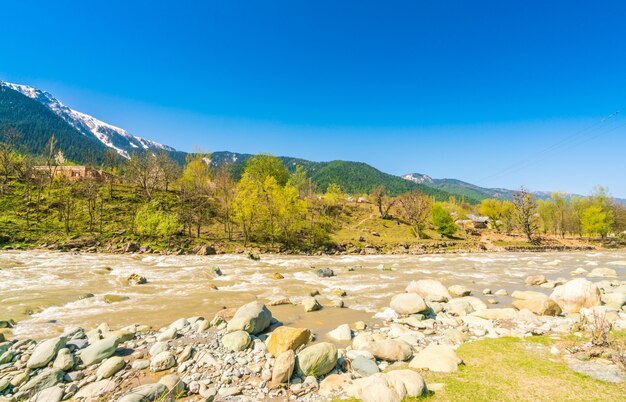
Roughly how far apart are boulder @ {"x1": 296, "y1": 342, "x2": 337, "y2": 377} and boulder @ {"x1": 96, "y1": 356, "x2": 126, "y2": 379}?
5979mm

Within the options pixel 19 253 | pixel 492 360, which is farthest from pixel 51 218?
pixel 492 360

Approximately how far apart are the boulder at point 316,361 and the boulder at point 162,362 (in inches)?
172

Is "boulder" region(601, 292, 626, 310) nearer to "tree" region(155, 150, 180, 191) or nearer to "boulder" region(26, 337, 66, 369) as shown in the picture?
"boulder" region(26, 337, 66, 369)

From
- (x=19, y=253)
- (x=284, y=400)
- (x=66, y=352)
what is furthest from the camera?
(x=19, y=253)

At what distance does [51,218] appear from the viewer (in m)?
46.0

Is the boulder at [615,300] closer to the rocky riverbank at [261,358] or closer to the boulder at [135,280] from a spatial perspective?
the rocky riverbank at [261,358]

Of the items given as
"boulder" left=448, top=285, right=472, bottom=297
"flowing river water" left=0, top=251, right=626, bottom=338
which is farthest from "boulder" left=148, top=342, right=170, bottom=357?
"boulder" left=448, top=285, right=472, bottom=297

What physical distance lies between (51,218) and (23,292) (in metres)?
36.6

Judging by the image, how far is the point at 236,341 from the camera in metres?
10.7

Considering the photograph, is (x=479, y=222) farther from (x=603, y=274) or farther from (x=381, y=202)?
(x=603, y=274)

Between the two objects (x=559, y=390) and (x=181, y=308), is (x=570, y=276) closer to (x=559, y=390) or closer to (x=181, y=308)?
(x=559, y=390)

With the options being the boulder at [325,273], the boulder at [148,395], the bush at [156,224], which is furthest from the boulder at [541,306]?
the bush at [156,224]

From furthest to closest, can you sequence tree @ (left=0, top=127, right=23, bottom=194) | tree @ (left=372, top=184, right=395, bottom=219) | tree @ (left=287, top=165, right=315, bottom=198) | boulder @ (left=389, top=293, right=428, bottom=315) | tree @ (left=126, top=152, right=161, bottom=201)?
tree @ (left=287, top=165, right=315, bottom=198), tree @ (left=372, top=184, right=395, bottom=219), tree @ (left=126, top=152, right=161, bottom=201), tree @ (left=0, top=127, right=23, bottom=194), boulder @ (left=389, top=293, right=428, bottom=315)

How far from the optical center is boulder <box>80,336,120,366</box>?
31.6 feet
